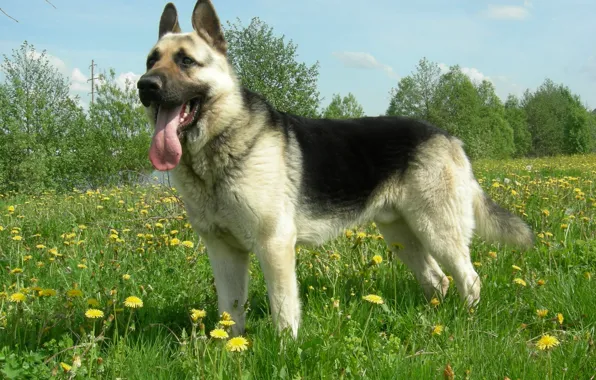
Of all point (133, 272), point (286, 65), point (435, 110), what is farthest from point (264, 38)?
point (133, 272)

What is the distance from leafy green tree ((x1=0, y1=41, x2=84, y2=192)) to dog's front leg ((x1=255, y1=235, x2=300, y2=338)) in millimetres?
14368

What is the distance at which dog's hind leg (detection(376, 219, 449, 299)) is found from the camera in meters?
4.34

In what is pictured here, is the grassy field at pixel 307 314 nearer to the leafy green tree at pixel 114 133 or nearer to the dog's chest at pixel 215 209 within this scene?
the dog's chest at pixel 215 209

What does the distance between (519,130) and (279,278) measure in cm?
8127

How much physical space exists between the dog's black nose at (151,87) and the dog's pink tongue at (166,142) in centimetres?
17

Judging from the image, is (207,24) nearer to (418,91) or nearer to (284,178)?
(284,178)

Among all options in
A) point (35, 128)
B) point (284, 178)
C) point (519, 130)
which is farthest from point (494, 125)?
point (284, 178)

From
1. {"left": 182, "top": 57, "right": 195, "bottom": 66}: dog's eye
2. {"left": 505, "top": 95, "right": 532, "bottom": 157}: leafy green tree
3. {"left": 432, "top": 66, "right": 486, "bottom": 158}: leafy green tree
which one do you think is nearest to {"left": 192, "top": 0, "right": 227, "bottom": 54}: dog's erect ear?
{"left": 182, "top": 57, "right": 195, "bottom": 66}: dog's eye

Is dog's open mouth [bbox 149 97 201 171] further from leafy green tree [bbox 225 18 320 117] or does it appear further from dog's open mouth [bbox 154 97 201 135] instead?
leafy green tree [bbox 225 18 320 117]

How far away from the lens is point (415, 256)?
4.41 meters

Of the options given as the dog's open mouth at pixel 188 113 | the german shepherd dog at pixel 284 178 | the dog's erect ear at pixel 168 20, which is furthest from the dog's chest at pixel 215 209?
the dog's erect ear at pixel 168 20

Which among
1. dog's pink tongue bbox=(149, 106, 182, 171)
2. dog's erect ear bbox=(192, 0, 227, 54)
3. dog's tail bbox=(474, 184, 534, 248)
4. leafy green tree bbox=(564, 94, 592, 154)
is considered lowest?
dog's tail bbox=(474, 184, 534, 248)

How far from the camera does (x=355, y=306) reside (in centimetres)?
340

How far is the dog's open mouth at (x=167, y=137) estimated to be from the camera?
3162 millimetres
